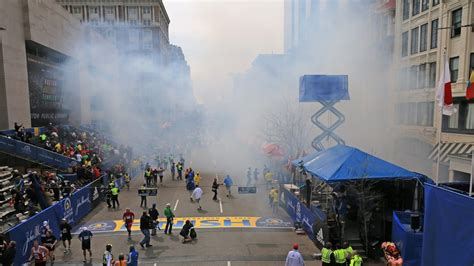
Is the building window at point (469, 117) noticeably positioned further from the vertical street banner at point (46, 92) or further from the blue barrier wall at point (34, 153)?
the vertical street banner at point (46, 92)

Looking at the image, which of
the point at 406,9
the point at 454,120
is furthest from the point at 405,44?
the point at 454,120

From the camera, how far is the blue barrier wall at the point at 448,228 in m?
6.09

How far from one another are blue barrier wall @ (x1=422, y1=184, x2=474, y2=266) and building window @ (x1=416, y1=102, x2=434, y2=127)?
17.6 m

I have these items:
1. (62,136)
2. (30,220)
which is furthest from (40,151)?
(30,220)

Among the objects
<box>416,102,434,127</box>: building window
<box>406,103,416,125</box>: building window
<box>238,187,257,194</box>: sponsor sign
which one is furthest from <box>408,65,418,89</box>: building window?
<box>238,187,257,194</box>: sponsor sign

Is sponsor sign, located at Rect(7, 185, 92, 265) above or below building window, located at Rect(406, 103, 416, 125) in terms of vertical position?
below

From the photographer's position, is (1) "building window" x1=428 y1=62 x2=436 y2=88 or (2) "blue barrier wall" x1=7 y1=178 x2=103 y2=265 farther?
(1) "building window" x1=428 y1=62 x2=436 y2=88

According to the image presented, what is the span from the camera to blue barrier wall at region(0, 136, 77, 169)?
16.8 metres

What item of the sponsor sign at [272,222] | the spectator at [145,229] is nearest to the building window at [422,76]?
the sponsor sign at [272,222]

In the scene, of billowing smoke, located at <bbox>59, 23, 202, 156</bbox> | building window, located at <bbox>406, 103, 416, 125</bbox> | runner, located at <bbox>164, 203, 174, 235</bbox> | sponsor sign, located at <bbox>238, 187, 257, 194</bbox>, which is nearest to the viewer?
runner, located at <bbox>164, 203, 174, 235</bbox>

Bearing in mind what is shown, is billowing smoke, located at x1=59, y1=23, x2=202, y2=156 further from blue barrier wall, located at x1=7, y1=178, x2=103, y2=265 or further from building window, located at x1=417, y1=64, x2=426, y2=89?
building window, located at x1=417, y1=64, x2=426, y2=89

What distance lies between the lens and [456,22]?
1994cm

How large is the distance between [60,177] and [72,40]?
1497 centimetres

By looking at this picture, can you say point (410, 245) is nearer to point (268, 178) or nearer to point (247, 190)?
point (247, 190)
